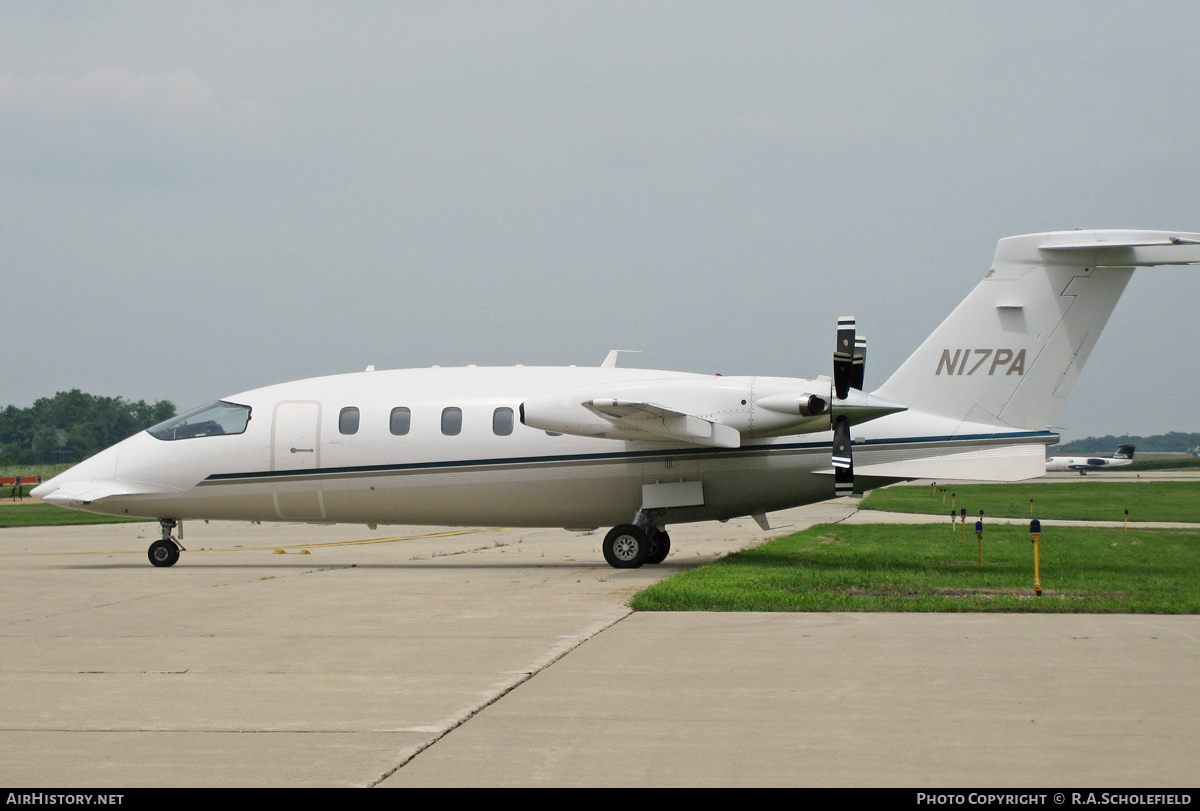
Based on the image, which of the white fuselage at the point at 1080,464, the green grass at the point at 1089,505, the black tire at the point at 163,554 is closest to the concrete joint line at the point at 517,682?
the black tire at the point at 163,554

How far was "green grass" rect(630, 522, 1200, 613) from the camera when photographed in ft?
45.5

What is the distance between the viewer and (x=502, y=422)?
20.7m

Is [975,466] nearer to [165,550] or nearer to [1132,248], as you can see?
[1132,248]

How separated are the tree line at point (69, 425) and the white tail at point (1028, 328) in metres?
131

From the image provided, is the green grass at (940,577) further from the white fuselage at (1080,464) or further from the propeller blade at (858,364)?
the white fuselage at (1080,464)

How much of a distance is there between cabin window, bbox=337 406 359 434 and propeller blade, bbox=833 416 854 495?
→ 888 centimetres

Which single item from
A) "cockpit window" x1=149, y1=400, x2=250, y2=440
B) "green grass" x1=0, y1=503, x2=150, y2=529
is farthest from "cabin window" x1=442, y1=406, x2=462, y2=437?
"green grass" x1=0, y1=503, x2=150, y2=529

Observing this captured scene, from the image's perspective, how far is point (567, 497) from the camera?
20.7 metres

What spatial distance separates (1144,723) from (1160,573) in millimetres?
11812

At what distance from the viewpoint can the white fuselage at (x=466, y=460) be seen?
19.5 meters

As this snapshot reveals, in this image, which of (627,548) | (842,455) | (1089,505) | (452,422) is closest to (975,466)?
(842,455)

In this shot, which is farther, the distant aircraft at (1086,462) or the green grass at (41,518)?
the distant aircraft at (1086,462)

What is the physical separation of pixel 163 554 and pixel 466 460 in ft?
20.9
